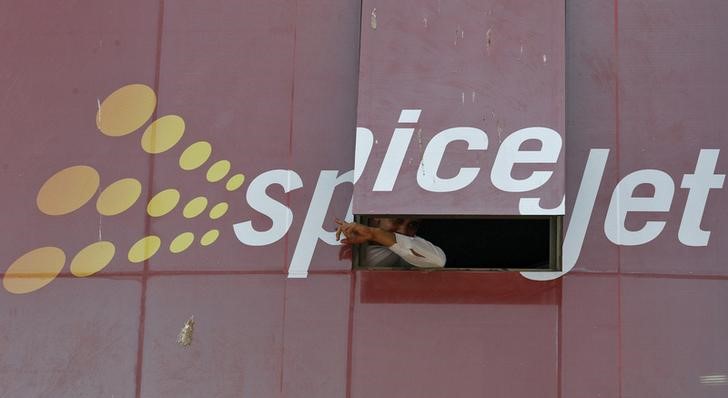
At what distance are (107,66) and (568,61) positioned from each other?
2.41 meters

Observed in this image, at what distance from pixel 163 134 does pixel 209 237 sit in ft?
1.97

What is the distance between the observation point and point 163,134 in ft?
17.6

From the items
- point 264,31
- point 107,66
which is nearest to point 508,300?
point 264,31

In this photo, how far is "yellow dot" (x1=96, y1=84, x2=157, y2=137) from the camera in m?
5.38

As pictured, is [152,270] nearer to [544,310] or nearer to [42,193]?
[42,193]

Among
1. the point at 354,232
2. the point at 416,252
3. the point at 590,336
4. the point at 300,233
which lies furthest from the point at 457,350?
the point at 300,233

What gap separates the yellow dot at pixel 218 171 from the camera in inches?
208

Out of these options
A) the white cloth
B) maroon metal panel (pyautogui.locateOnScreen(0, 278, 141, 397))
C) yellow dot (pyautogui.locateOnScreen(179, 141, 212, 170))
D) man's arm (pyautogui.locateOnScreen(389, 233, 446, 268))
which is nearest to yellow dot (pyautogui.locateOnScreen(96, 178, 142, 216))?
yellow dot (pyautogui.locateOnScreen(179, 141, 212, 170))

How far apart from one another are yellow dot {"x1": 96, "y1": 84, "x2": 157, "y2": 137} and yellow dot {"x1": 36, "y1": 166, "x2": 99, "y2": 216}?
0.81ft

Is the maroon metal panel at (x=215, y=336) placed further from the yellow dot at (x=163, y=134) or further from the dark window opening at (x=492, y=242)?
the dark window opening at (x=492, y=242)

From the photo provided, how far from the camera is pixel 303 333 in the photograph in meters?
5.10

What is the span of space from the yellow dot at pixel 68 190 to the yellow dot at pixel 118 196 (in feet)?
0.23

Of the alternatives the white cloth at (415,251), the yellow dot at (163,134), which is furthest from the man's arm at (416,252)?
the yellow dot at (163,134)

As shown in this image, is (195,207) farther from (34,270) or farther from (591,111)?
(591,111)
